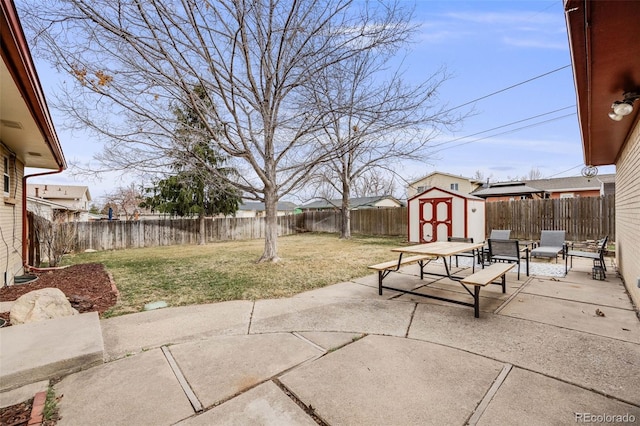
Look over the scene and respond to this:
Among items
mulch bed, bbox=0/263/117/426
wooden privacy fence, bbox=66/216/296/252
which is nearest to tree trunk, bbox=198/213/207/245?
wooden privacy fence, bbox=66/216/296/252

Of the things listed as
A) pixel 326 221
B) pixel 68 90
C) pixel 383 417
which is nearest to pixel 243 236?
pixel 326 221

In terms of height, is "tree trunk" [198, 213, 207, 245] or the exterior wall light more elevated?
the exterior wall light

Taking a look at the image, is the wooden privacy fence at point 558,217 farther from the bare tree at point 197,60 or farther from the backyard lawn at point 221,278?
the bare tree at point 197,60

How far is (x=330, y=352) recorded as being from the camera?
2.73 metres

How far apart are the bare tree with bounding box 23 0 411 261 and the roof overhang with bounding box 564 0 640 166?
3.66 metres

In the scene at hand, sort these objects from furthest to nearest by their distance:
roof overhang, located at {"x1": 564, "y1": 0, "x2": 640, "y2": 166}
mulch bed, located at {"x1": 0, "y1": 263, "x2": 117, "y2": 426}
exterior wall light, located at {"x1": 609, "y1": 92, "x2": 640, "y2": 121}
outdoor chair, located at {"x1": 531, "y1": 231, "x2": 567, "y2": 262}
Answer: outdoor chair, located at {"x1": 531, "y1": 231, "x2": 567, "y2": 262}, mulch bed, located at {"x1": 0, "y1": 263, "x2": 117, "y2": 426}, exterior wall light, located at {"x1": 609, "y1": 92, "x2": 640, "y2": 121}, roof overhang, located at {"x1": 564, "y1": 0, "x2": 640, "y2": 166}

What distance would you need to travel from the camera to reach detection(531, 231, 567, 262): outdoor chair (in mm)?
6971

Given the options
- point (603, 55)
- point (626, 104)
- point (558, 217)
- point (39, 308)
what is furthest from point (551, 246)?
point (39, 308)

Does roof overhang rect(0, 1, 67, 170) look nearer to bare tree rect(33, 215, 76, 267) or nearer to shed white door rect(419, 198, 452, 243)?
bare tree rect(33, 215, 76, 267)

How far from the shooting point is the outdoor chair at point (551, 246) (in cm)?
697

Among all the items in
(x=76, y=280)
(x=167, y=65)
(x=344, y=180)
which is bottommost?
(x=76, y=280)

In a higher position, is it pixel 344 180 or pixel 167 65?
pixel 167 65

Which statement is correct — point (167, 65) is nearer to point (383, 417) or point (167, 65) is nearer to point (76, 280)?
point (76, 280)

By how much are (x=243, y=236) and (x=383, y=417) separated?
54.2 feet
